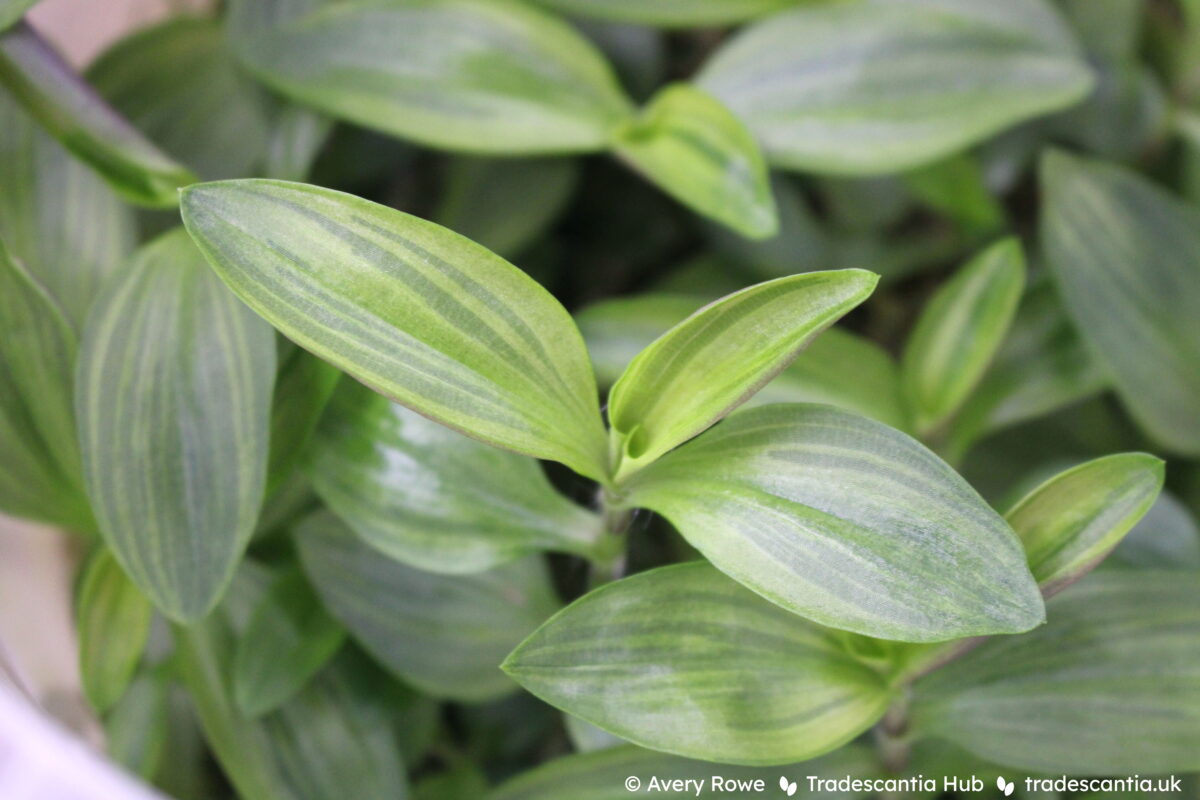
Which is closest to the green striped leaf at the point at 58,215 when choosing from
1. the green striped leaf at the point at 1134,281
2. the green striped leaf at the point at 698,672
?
the green striped leaf at the point at 698,672

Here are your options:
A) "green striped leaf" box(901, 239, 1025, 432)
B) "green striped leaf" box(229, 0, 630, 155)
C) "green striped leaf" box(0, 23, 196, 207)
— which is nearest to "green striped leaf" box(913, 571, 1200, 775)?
"green striped leaf" box(901, 239, 1025, 432)

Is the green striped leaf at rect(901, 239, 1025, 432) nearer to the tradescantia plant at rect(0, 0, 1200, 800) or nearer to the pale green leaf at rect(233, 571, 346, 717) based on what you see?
the tradescantia plant at rect(0, 0, 1200, 800)

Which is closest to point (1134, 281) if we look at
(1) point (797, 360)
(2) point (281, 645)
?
(1) point (797, 360)

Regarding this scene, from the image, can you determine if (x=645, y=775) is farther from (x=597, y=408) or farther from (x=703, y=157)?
(x=703, y=157)

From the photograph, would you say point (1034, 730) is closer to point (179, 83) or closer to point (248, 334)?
point (248, 334)

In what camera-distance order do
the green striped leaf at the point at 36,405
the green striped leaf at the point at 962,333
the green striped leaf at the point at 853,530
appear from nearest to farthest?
the green striped leaf at the point at 853,530, the green striped leaf at the point at 36,405, the green striped leaf at the point at 962,333

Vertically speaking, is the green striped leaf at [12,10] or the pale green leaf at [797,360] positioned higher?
the green striped leaf at [12,10]

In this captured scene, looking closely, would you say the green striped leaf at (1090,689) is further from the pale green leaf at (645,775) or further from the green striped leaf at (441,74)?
the green striped leaf at (441,74)

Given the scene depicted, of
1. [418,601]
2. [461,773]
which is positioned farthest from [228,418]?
[461,773]
